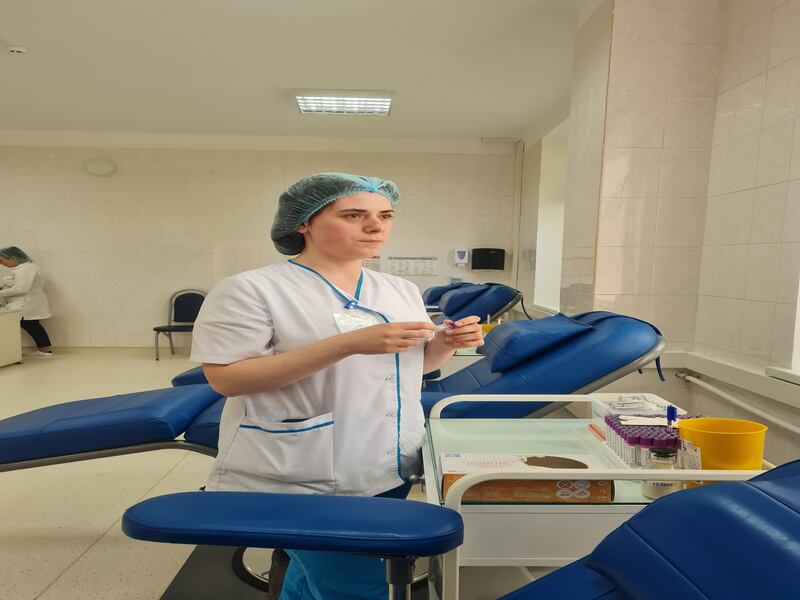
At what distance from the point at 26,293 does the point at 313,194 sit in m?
6.34

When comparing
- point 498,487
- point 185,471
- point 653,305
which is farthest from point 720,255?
point 185,471

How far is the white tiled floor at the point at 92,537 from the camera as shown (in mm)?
1839

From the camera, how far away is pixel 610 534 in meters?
0.72

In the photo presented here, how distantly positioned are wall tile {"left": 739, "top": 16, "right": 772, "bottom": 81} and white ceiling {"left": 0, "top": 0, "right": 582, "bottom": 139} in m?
1.06

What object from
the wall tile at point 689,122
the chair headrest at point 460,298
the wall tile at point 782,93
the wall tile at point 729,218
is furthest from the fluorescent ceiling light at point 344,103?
the wall tile at point 782,93

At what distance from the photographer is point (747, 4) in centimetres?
244

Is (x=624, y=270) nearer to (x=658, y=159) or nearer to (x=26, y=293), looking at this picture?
(x=658, y=159)

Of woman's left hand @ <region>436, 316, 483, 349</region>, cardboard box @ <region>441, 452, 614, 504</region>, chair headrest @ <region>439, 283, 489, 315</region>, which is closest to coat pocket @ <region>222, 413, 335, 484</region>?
cardboard box @ <region>441, 452, 614, 504</region>

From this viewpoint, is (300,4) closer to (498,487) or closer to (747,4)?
(747,4)

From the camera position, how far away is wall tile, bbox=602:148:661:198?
2.77m

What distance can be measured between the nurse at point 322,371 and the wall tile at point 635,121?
2007 mm

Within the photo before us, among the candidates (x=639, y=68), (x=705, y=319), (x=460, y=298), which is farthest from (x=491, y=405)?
(x=460, y=298)

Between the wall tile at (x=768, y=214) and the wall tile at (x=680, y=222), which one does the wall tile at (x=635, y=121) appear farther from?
the wall tile at (x=768, y=214)

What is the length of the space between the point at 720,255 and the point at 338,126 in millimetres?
4430
